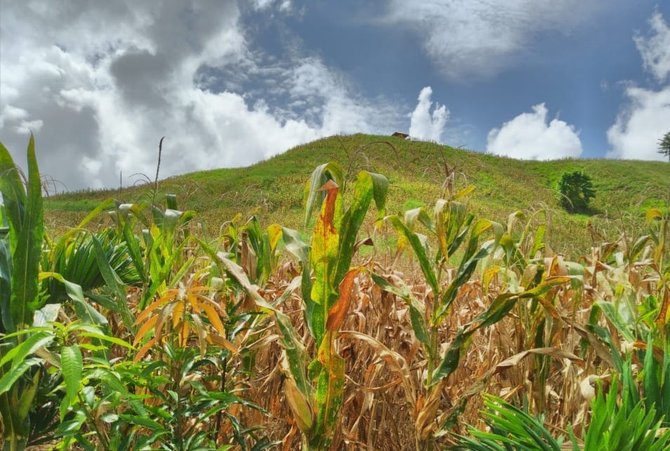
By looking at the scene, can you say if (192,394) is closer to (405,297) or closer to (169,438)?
(169,438)

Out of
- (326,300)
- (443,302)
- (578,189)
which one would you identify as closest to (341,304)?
(326,300)

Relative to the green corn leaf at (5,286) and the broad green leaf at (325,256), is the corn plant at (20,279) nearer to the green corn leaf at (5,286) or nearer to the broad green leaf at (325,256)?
the green corn leaf at (5,286)

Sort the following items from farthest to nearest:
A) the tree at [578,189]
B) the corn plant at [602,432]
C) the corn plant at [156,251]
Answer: the tree at [578,189] → the corn plant at [156,251] → the corn plant at [602,432]

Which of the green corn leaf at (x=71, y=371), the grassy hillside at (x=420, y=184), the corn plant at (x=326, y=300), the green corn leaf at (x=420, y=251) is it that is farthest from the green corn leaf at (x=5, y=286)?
the grassy hillside at (x=420, y=184)

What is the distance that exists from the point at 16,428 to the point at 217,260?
0.71m

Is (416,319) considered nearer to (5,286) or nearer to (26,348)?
(26,348)

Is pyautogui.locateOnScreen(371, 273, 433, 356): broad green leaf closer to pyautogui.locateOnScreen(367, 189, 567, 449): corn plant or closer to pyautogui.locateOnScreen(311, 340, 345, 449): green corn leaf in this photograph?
pyautogui.locateOnScreen(367, 189, 567, 449): corn plant

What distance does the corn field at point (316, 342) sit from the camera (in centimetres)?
130

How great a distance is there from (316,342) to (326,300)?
0.45ft

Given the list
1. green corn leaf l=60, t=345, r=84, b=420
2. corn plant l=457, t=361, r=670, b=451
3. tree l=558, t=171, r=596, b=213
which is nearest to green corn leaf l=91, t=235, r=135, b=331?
green corn leaf l=60, t=345, r=84, b=420

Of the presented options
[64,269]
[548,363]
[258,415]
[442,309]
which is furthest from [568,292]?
[64,269]

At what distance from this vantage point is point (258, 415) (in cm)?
209

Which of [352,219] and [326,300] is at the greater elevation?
[352,219]

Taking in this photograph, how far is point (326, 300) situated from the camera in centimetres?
146
